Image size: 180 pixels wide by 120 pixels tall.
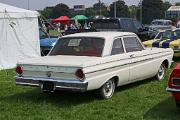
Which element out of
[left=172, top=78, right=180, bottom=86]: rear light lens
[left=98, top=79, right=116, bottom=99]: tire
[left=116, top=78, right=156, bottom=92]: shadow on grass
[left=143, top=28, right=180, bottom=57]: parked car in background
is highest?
[left=143, top=28, right=180, bottom=57]: parked car in background

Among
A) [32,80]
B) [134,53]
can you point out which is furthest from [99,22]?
[32,80]

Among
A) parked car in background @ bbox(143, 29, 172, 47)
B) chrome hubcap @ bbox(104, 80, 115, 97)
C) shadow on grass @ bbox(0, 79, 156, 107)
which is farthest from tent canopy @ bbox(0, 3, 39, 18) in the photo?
chrome hubcap @ bbox(104, 80, 115, 97)

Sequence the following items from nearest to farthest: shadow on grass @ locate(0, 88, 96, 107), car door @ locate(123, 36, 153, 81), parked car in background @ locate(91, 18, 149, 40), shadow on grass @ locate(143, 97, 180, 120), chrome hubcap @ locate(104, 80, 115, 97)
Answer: shadow on grass @ locate(143, 97, 180, 120), shadow on grass @ locate(0, 88, 96, 107), chrome hubcap @ locate(104, 80, 115, 97), car door @ locate(123, 36, 153, 81), parked car in background @ locate(91, 18, 149, 40)

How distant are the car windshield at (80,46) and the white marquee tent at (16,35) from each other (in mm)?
4964

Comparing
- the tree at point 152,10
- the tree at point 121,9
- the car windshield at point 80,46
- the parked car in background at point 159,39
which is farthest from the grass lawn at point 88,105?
the tree at point 121,9

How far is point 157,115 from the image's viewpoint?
7.25 meters

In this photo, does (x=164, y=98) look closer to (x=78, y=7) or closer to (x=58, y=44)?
(x=58, y=44)

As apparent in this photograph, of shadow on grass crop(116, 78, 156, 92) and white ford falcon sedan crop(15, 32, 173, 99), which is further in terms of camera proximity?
shadow on grass crop(116, 78, 156, 92)

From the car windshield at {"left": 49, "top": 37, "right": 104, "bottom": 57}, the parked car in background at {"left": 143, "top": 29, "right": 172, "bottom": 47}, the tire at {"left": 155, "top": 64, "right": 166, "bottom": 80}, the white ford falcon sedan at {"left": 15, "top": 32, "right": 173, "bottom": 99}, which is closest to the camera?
the white ford falcon sedan at {"left": 15, "top": 32, "right": 173, "bottom": 99}

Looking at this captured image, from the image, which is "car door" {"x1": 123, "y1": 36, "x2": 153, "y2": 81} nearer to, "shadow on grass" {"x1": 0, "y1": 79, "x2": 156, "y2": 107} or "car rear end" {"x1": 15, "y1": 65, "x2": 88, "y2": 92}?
"shadow on grass" {"x1": 0, "y1": 79, "x2": 156, "y2": 107}

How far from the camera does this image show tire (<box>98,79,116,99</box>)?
8.45 meters

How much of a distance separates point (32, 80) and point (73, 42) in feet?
4.64

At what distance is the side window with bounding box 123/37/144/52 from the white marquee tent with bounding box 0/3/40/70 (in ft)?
17.9

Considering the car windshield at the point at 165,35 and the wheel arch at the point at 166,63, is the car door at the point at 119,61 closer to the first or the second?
the wheel arch at the point at 166,63
